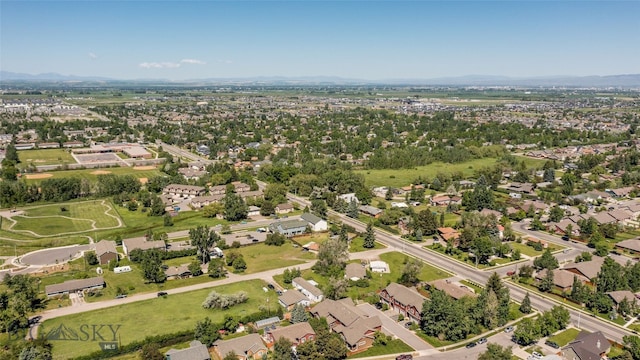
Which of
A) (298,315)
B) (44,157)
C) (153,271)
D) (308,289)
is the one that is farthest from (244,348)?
(44,157)

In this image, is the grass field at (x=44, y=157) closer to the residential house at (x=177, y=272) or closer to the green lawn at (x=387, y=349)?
the residential house at (x=177, y=272)

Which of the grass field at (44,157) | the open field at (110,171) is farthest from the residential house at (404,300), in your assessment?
the grass field at (44,157)

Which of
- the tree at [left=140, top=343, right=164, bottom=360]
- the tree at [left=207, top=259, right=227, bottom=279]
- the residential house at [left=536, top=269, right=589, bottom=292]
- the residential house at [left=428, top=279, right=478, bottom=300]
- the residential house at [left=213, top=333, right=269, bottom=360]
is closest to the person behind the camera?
the tree at [left=140, top=343, right=164, bottom=360]

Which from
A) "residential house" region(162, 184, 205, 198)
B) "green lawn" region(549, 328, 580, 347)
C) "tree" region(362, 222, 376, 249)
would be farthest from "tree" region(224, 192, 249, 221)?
"green lawn" region(549, 328, 580, 347)

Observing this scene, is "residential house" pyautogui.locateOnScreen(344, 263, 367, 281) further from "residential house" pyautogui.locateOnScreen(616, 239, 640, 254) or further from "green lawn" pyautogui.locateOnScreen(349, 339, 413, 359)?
"residential house" pyautogui.locateOnScreen(616, 239, 640, 254)

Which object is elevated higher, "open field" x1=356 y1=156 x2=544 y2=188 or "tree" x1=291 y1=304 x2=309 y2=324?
"tree" x1=291 y1=304 x2=309 y2=324

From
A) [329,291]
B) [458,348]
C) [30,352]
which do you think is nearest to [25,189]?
[30,352]

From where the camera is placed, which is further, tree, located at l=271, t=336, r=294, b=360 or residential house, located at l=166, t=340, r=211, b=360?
residential house, located at l=166, t=340, r=211, b=360
